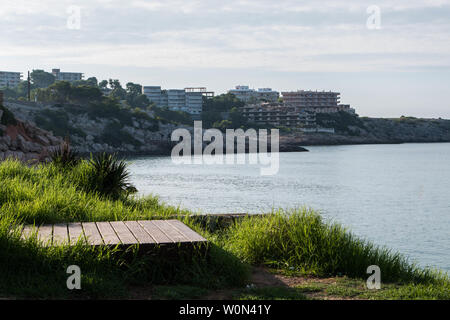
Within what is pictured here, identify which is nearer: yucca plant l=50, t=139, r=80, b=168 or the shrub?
yucca plant l=50, t=139, r=80, b=168

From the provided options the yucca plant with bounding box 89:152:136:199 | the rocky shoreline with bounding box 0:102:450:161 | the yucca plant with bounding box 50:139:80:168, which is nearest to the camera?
the yucca plant with bounding box 89:152:136:199

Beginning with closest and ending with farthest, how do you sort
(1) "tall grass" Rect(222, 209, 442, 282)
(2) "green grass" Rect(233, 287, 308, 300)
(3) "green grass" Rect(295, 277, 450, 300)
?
(2) "green grass" Rect(233, 287, 308, 300) < (3) "green grass" Rect(295, 277, 450, 300) < (1) "tall grass" Rect(222, 209, 442, 282)

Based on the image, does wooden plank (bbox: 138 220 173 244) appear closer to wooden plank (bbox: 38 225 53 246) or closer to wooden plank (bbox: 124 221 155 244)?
wooden plank (bbox: 124 221 155 244)

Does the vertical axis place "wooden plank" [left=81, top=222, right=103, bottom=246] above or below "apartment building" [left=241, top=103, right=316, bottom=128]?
below

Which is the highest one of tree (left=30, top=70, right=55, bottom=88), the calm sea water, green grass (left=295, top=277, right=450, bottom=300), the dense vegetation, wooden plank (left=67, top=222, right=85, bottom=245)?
tree (left=30, top=70, right=55, bottom=88)

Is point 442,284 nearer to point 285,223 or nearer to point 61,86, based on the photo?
point 285,223

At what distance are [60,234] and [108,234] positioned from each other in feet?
1.78

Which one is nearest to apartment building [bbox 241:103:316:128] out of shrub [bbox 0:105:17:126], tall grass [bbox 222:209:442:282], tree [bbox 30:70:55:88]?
tree [bbox 30:70:55:88]

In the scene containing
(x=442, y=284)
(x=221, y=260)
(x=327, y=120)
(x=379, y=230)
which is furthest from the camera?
(x=327, y=120)

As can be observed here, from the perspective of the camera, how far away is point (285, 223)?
7.49 m

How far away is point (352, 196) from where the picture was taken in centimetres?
4184

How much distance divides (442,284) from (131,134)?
9964cm

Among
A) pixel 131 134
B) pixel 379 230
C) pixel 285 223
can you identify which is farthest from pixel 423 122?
pixel 285 223

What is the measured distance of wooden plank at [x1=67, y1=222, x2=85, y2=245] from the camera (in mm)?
5648
